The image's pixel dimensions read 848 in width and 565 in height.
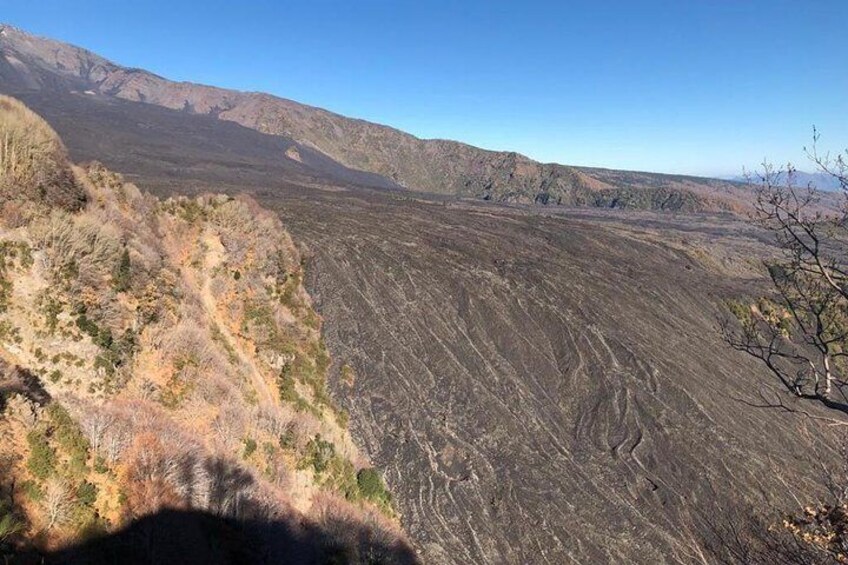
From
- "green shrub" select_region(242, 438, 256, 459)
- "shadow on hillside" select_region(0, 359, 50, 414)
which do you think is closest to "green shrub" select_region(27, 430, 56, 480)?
"shadow on hillside" select_region(0, 359, 50, 414)

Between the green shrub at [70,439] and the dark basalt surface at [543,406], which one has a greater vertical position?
the green shrub at [70,439]

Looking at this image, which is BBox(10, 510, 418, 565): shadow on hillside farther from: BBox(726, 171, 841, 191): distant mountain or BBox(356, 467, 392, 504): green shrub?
BBox(726, 171, 841, 191): distant mountain

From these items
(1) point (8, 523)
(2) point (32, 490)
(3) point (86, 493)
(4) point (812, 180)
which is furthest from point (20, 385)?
(4) point (812, 180)

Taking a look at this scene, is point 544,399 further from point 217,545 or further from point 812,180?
point 812,180

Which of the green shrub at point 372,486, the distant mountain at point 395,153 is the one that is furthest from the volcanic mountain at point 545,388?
the distant mountain at point 395,153

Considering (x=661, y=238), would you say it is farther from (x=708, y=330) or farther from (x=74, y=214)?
(x=74, y=214)

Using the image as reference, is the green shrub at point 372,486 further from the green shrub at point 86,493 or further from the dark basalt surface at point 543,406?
the green shrub at point 86,493
